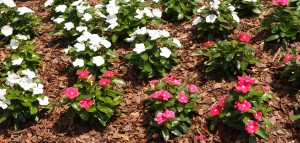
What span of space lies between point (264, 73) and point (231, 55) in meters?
0.60

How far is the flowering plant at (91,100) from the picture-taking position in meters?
5.18

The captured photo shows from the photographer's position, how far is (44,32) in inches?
289

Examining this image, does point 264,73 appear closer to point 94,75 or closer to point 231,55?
point 231,55

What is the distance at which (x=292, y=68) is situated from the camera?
17.8ft

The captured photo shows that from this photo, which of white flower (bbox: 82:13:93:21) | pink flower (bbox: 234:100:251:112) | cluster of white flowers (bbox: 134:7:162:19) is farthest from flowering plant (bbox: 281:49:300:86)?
white flower (bbox: 82:13:93:21)

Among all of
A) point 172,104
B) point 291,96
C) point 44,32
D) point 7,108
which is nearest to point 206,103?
point 172,104

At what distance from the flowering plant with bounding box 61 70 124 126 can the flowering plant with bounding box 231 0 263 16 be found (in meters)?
2.60

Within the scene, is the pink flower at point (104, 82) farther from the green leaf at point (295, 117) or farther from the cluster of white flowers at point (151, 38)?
the green leaf at point (295, 117)

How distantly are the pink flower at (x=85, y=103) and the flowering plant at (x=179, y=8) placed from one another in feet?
8.05

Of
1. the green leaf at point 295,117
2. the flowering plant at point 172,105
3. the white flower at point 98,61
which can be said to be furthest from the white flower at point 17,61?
the green leaf at point 295,117

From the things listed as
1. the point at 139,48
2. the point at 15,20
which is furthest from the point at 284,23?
the point at 15,20

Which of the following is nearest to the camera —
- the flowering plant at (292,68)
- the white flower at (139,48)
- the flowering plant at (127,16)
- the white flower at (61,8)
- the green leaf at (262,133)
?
the green leaf at (262,133)

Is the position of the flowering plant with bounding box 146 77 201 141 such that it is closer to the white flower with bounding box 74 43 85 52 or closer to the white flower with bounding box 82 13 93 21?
the white flower with bounding box 74 43 85 52

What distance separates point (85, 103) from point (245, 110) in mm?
1934
